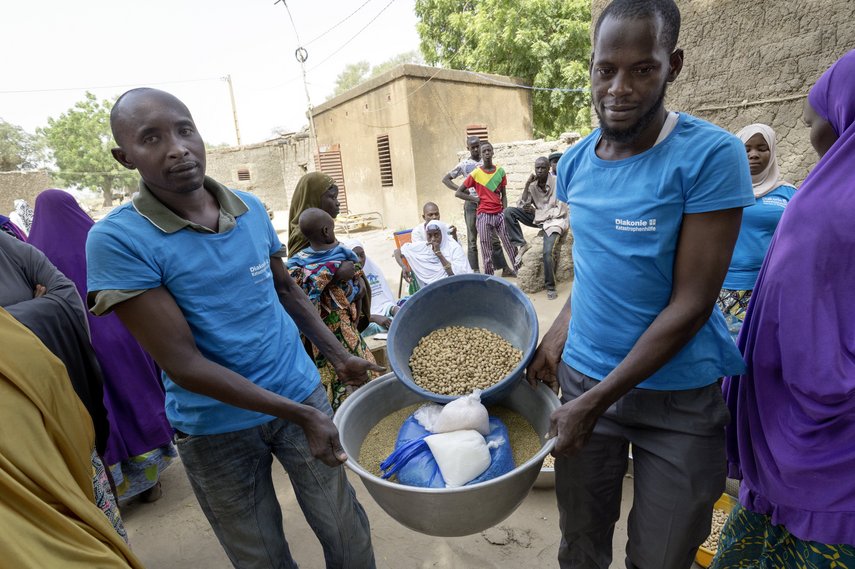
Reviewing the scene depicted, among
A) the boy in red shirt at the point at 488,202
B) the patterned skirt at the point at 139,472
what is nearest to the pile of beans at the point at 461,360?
the patterned skirt at the point at 139,472

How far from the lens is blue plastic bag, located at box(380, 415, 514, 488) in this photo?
137 cm

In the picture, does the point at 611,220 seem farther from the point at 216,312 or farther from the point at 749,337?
the point at 216,312

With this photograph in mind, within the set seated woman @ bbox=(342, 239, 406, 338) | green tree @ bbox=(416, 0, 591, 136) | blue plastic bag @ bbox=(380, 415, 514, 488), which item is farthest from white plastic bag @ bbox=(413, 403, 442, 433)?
green tree @ bbox=(416, 0, 591, 136)

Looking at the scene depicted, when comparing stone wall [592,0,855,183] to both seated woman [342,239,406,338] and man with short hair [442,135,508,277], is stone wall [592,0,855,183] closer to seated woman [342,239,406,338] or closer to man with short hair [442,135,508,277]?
man with short hair [442,135,508,277]

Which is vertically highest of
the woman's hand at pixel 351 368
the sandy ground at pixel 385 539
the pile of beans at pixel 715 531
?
the woman's hand at pixel 351 368

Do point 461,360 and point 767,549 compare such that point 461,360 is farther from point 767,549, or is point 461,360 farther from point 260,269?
point 767,549

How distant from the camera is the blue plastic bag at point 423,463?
1371 millimetres

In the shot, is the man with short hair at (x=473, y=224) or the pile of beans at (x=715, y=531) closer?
the pile of beans at (x=715, y=531)

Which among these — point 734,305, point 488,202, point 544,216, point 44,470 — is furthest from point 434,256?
point 44,470

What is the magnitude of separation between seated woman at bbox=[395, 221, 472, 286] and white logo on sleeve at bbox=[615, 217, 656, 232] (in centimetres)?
398

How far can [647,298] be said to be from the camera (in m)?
1.35

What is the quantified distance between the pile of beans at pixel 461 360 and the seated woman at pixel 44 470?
3.29 ft

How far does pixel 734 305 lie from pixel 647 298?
1.76m

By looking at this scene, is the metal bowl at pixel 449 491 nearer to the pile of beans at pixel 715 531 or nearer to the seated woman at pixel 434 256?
the pile of beans at pixel 715 531
